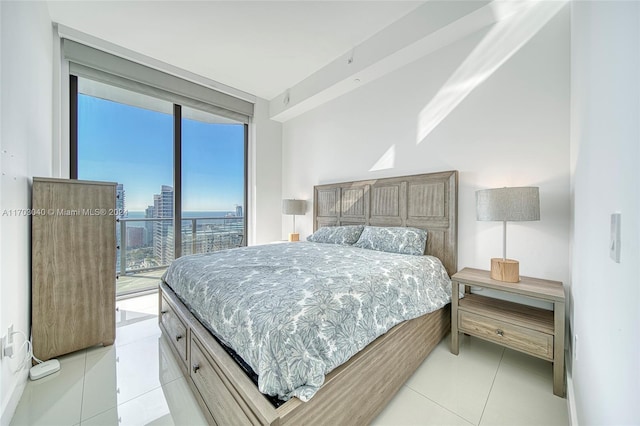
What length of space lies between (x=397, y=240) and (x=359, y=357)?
1.56 metres

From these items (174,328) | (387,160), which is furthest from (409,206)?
(174,328)

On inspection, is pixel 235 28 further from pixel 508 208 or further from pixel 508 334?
pixel 508 334

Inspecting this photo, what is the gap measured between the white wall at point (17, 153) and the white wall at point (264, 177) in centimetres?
261

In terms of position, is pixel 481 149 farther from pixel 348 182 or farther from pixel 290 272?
pixel 290 272

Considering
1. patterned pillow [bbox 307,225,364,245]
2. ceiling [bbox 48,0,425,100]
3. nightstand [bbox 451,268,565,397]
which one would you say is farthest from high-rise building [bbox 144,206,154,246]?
nightstand [bbox 451,268,565,397]

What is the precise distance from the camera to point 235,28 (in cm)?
281

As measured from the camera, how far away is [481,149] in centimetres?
246

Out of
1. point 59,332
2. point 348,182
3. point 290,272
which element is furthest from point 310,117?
point 59,332

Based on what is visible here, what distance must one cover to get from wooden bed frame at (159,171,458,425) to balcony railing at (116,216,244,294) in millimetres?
1855

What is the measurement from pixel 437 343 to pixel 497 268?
0.81 m

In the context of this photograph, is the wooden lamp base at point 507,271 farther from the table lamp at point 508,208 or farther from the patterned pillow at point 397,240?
the patterned pillow at point 397,240

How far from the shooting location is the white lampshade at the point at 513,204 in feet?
6.23

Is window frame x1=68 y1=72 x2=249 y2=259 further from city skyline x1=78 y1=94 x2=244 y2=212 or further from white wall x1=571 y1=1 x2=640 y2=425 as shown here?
white wall x1=571 y1=1 x2=640 y2=425

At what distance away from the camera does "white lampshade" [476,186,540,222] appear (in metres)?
1.90
